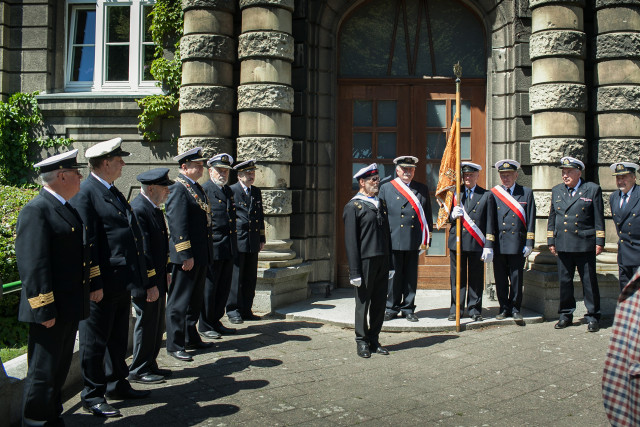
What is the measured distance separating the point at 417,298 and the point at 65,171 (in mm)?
6511

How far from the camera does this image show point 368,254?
6.54m

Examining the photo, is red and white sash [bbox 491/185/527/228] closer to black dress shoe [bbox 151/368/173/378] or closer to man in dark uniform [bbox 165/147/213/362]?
man in dark uniform [bbox 165/147/213/362]

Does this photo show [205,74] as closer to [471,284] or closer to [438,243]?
[438,243]

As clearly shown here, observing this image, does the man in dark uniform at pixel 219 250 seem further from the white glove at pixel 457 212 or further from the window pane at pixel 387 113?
the window pane at pixel 387 113

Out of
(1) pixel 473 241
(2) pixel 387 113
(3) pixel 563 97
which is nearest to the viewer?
(1) pixel 473 241

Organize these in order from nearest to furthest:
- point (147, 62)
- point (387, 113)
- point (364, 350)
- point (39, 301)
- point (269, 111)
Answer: point (39, 301) → point (364, 350) → point (269, 111) → point (387, 113) → point (147, 62)

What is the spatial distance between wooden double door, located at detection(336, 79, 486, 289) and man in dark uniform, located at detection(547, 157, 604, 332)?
2.28 meters

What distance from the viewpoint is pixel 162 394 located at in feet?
17.6

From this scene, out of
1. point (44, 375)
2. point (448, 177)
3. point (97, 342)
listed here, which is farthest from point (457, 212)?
point (44, 375)

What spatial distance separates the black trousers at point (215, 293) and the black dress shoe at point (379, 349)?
199 centimetres

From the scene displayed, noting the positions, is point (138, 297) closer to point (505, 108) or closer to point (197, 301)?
point (197, 301)

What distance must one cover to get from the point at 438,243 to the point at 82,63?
708 cm

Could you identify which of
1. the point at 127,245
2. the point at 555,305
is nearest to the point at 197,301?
the point at 127,245

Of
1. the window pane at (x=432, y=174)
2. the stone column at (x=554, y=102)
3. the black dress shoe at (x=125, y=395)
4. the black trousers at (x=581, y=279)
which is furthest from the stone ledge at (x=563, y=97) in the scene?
the black dress shoe at (x=125, y=395)
